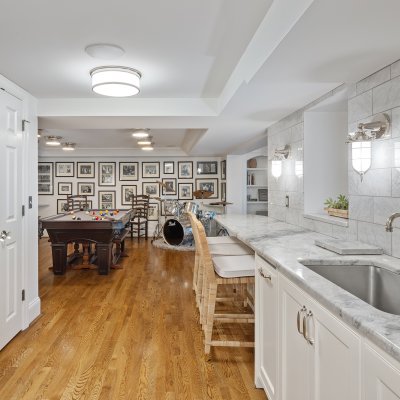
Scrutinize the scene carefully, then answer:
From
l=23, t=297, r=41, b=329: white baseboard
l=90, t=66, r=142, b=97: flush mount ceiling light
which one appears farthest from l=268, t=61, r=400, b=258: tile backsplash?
l=23, t=297, r=41, b=329: white baseboard

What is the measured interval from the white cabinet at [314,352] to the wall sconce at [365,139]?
3.18 feet

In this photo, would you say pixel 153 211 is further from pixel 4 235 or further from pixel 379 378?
pixel 379 378

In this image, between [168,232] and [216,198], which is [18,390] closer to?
[168,232]

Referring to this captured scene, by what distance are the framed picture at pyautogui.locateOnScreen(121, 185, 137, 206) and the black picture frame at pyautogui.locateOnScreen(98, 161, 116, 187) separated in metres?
0.31

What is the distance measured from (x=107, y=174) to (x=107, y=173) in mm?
26

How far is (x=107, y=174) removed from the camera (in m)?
9.01

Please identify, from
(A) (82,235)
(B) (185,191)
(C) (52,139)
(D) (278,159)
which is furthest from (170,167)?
(D) (278,159)

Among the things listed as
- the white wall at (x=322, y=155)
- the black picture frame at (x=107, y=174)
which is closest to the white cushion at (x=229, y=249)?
the white wall at (x=322, y=155)

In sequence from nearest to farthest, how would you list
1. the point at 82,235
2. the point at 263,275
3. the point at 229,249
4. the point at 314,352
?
the point at 314,352 → the point at 263,275 → the point at 229,249 → the point at 82,235

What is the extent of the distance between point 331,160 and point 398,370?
8.24 feet

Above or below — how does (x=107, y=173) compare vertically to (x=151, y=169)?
below

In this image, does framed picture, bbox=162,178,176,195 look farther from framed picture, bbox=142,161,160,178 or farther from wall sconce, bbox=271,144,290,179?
wall sconce, bbox=271,144,290,179

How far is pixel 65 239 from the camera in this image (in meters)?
5.10

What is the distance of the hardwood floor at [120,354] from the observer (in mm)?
2127
